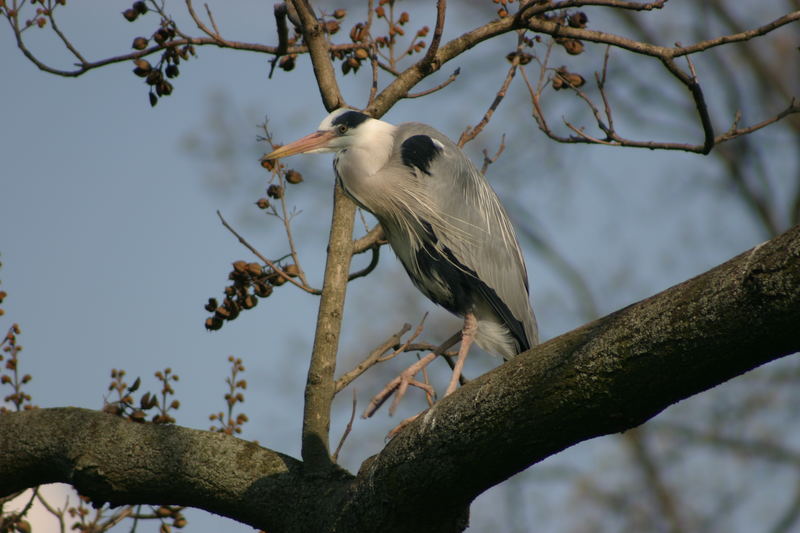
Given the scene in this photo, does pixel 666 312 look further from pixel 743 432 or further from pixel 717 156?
pixel 717 156

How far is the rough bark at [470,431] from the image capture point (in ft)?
5.30

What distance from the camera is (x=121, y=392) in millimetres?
3322

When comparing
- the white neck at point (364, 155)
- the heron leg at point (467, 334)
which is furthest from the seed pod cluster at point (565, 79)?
the heron leg at point (467, 334)

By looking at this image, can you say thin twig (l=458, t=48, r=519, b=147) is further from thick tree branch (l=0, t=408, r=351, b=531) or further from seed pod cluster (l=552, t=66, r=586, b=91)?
thick tree branch (l=0, t=408, r=351, b=531)

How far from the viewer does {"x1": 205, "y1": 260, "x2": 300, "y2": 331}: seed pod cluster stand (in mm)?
3311

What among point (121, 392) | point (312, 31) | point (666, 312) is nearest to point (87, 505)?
point (121, 392)

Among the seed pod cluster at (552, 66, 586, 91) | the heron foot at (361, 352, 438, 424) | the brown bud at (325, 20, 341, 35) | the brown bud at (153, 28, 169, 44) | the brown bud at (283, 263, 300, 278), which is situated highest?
the brown bud at (325, 20, 341, 35)

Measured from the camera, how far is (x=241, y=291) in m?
3.36

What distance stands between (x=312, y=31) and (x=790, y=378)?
24.6 ft

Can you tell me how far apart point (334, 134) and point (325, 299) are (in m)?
1.03

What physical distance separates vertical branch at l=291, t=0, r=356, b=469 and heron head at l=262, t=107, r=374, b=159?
62mm

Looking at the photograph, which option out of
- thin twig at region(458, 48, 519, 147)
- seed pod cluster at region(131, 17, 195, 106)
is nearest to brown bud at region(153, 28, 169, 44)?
seed pod cluster at region(131, 17, 195, 106)

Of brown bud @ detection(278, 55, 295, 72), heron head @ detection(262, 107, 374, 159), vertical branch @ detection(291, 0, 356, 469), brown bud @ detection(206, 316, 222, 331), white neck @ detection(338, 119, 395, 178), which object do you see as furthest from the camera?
white neck @ detection(338, 119, 395, 178)

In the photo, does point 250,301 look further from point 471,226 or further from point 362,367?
point 471,226
